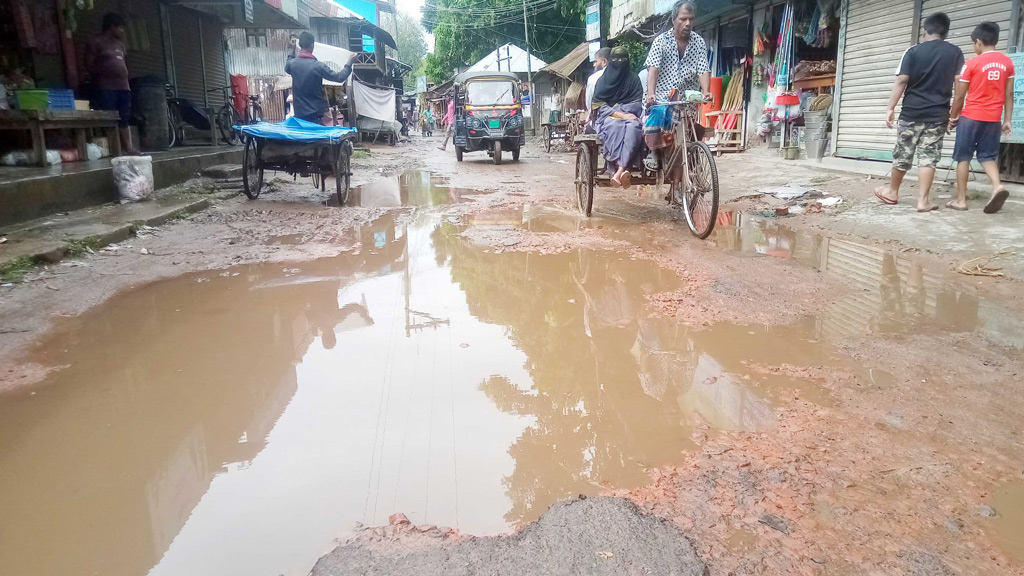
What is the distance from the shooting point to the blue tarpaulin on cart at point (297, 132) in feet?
26.1

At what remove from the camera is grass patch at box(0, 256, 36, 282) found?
4.65 m

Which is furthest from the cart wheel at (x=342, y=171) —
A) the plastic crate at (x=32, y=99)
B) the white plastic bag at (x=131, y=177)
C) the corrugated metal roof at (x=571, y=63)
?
the corrugated metal roof at (x=571, y=63)

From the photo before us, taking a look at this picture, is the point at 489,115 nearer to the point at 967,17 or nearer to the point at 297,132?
the point at 297,132

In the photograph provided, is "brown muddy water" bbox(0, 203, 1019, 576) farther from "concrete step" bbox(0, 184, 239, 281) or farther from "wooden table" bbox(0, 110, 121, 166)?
"wooden table" bbox(0, 110, 121, 166)

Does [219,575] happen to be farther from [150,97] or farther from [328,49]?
[328,49]

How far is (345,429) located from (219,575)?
88cm

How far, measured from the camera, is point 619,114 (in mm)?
6652

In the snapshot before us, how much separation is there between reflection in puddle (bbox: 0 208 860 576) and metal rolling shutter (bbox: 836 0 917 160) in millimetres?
7183

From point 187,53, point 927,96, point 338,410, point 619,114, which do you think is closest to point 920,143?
point 927,96

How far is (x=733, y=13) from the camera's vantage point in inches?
601

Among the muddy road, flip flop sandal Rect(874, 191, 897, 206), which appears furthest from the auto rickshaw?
the muddy road

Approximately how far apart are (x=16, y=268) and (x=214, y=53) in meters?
13.6

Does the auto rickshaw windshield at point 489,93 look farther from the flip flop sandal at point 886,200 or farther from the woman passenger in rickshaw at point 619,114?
the flip flop sandal at point 886,200

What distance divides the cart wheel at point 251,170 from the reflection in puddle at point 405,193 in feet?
3.11
